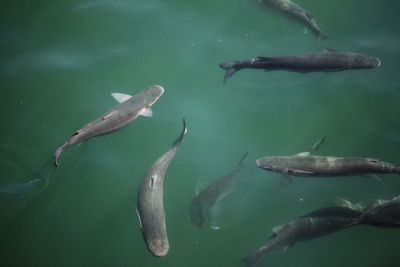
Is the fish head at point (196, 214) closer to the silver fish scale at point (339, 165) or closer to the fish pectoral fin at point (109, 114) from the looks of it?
the silver fish scale at point (339, 165)

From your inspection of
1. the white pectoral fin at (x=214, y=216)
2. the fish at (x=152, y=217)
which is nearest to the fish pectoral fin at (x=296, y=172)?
the white pectoral fin at (x=214, y=216)

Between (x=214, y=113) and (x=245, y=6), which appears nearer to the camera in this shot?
(x=214, y=113)

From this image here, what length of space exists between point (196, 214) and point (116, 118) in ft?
10.2

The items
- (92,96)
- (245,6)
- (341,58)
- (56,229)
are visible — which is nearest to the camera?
(341,58)

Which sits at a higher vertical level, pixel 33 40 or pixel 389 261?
pixel 33 40

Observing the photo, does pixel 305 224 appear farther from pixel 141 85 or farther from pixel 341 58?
pixel 141 85

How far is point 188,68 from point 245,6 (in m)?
2.47

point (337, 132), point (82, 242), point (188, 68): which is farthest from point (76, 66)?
point (337, 132)

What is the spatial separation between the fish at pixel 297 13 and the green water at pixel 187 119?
0.55 metres

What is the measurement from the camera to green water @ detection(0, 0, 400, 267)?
6.80 meters

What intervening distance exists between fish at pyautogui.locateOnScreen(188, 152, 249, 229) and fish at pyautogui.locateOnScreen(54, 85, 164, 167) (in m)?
2.33

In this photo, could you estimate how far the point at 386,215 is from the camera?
5434 millimetres

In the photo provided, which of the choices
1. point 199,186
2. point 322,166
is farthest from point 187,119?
point 322,166

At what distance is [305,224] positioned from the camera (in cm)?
589
